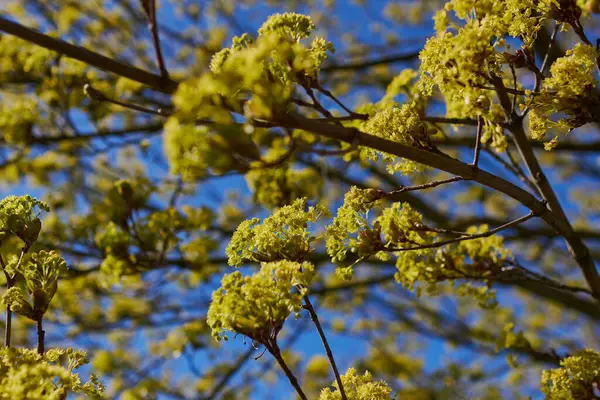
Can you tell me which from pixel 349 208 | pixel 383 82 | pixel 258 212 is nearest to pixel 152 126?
pixel 258 212

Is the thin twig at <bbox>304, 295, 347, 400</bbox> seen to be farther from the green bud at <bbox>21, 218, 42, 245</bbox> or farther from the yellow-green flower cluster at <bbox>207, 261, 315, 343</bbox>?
the green bud at <bbox>21, 218, 42, 245</bbox>

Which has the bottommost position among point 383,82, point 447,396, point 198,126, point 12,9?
point 198,126

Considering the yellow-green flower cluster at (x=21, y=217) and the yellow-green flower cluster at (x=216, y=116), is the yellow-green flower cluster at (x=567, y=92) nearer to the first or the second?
the yellow-green flower cluster at (x=216, y=116)

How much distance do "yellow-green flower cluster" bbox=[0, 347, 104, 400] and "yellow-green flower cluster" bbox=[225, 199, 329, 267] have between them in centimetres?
65

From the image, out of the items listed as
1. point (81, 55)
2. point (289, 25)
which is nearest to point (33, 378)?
point (81, 55)

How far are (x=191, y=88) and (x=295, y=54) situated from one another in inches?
17.2

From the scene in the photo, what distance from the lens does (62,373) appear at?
59.8 inches

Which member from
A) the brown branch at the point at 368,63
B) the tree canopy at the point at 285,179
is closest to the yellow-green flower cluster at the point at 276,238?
the tree canopy at the point at 285,179

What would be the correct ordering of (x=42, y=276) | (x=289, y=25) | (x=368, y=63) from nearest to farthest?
(x=289, y=25) < (x=42, y=276) < (x=368, y=63)

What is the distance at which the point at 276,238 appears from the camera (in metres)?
1.88

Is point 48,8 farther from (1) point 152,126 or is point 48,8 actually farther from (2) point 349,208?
(2) point 349,208

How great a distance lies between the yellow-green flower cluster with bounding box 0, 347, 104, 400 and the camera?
4.61 ft

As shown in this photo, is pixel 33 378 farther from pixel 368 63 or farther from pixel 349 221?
pixel 368 63

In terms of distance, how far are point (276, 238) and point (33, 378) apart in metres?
0.85
